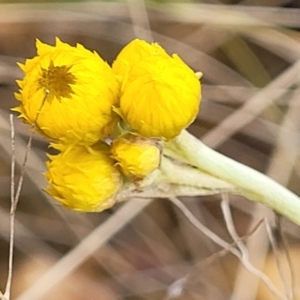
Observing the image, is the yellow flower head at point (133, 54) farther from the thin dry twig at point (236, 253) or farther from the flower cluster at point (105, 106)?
the thin dry twig at point (236, 253)

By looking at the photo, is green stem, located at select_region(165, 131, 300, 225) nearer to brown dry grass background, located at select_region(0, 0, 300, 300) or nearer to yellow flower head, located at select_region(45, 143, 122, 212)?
yellow flower head, located at select_region(45, 143, 122, 212)

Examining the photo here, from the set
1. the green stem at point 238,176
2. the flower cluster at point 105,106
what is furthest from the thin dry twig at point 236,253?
the flower cluster at point 105,106

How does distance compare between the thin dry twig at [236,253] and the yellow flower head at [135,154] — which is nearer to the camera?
the yellow flower head at [135,154]

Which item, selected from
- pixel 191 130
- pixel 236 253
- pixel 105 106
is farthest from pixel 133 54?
pixel 191 130

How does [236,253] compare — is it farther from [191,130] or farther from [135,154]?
[191,130]

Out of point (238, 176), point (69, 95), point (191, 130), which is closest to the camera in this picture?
point (69, 95)

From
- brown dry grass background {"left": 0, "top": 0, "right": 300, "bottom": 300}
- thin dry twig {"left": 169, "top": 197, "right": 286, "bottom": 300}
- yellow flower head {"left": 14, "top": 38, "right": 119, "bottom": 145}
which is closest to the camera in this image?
yellow flower head {"left": 14, "top": 38, "right": 119, "bottom": 145}

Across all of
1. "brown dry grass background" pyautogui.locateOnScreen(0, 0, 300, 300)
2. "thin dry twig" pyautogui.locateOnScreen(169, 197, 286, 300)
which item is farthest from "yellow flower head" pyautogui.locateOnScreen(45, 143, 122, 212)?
"brown dry grass background" pyautogui.locateOnScreen(0, 0, 300, 300)
